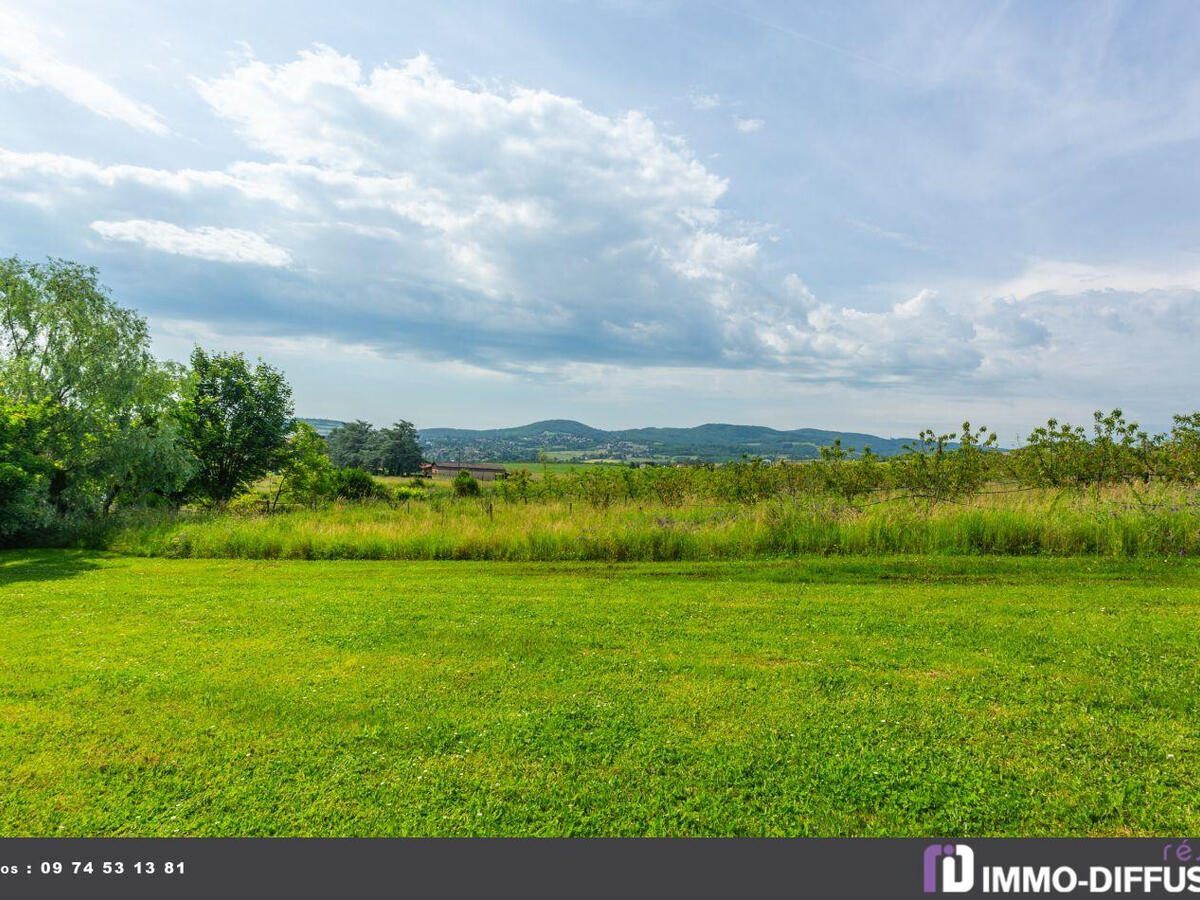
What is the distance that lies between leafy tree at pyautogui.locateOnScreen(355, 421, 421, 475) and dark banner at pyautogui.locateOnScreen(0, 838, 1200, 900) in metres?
94.8

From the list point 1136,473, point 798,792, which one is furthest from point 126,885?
point 1136,473

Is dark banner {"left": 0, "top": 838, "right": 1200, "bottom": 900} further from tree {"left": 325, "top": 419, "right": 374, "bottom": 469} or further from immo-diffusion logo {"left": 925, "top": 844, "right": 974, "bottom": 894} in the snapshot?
tree {"left": 325, "top": 419, "right": 374, "bottom": 469}

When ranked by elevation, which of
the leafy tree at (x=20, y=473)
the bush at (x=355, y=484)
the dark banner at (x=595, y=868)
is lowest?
the bush at (x=355, y=484)

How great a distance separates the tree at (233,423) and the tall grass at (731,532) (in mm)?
15116

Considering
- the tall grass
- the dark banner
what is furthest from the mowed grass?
the tall grass

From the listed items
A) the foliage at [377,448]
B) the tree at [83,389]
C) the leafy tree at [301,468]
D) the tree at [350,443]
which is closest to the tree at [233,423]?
the leafy tree at [301,468]

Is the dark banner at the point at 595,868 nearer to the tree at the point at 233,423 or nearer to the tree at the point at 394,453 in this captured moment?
the tree at the point at 233,423

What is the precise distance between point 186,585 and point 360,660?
537 centimetres

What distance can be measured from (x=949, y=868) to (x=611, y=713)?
7.12ft

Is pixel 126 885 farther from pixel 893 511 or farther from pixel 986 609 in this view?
pixel 893 511

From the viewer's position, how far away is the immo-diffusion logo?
271 centimetres

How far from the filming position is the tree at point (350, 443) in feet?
341

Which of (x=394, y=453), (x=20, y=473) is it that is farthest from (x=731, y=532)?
(x=394, y=453)

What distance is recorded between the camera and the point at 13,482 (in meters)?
12.7
